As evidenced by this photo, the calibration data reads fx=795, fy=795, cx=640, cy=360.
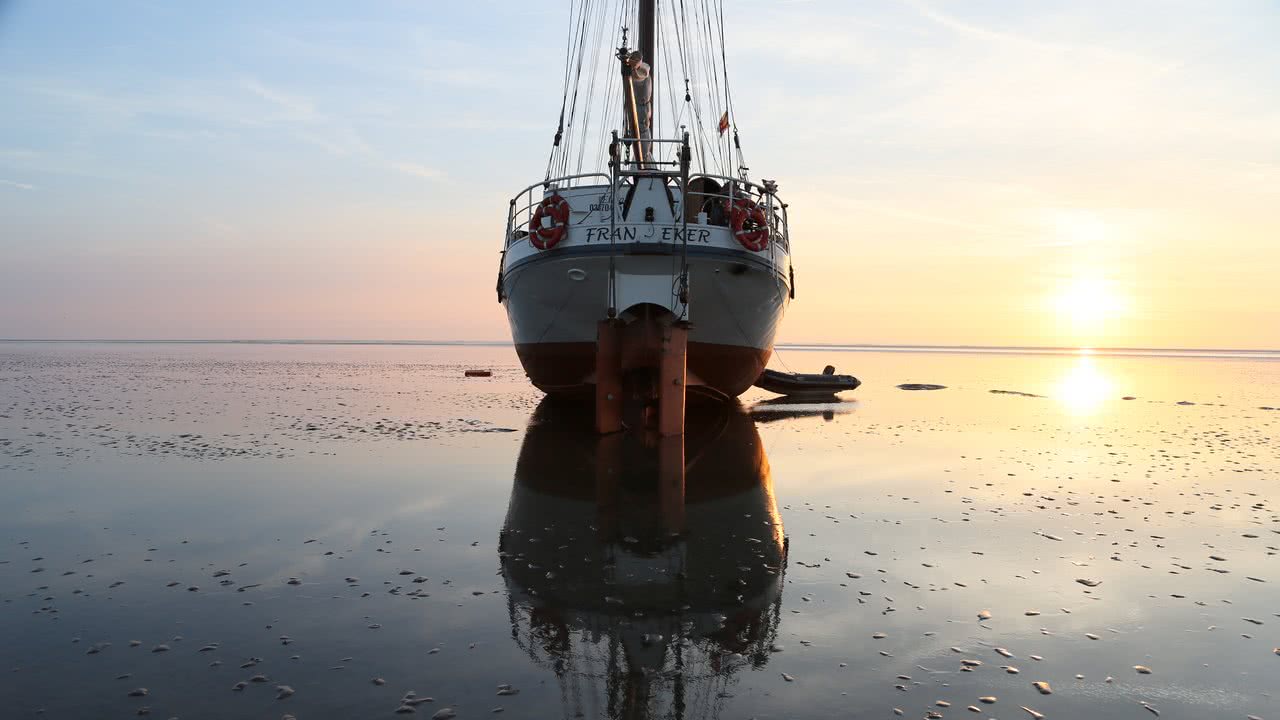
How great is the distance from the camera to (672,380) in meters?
14.8

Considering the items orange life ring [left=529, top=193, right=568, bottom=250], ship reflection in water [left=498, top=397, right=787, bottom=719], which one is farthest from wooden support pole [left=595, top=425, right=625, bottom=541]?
orange life ring [left=529, top=193, right=568, bottom=250]

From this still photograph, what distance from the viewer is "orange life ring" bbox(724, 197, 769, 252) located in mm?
16281

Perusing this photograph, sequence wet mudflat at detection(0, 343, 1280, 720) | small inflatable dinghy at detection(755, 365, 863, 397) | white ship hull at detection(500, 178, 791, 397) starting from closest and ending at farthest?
1. wet mudflat at detection(0, 343, 1280, 720)
2. white ship hull at detection(500, 178, 791, 397)
3. small inflatable dinghy at detection(755, 365, 863, 397)

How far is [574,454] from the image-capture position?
13102 millimetres

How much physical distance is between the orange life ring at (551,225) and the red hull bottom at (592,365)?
251cm

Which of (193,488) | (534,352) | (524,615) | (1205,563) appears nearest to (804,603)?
(524,615)

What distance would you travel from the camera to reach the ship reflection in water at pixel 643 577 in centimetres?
432

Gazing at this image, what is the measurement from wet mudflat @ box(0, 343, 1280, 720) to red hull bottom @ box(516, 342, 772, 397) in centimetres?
408

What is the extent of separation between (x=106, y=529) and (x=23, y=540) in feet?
2.10

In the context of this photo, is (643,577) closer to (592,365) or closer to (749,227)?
(749,227)

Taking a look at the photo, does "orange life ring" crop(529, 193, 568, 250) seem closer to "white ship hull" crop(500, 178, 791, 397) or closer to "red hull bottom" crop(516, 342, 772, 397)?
"white ship hull" crop(500, 178, 791, 397)

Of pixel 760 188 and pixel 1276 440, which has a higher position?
pixel 760 188

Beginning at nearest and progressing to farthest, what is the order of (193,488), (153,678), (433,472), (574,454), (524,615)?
(153,678)
(524,615)
(193,488)
(433,472)
(574,454)

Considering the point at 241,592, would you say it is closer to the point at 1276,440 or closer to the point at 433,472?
the point at 433,472
